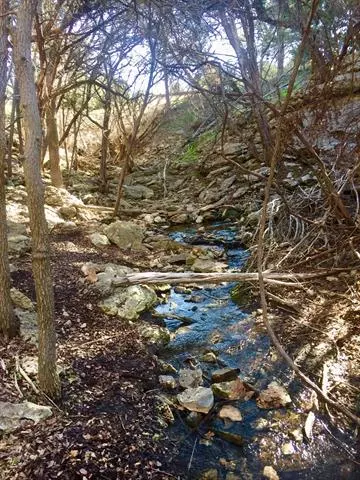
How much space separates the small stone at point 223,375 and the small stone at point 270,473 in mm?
834

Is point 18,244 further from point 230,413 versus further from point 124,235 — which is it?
point 230,413

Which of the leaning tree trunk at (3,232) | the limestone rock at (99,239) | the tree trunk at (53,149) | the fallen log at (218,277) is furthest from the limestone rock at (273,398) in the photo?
the tree trunk at (53,149)

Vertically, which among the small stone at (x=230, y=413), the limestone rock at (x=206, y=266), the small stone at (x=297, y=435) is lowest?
the small stone at (x=297, y=435)

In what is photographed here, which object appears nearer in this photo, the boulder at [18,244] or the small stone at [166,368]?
the small stone at [166,368]

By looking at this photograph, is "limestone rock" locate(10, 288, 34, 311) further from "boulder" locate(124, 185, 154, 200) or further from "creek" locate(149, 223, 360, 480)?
"boulder" locate(124, 185, 154, 200)

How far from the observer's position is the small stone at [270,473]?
6.97 feet

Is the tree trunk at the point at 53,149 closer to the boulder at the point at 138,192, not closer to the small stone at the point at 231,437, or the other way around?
the boulder at the point at 138,192

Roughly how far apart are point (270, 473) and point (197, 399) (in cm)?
69

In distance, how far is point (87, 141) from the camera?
13953mm

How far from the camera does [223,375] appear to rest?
2.99 meters

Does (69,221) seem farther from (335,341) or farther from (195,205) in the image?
(335,341)

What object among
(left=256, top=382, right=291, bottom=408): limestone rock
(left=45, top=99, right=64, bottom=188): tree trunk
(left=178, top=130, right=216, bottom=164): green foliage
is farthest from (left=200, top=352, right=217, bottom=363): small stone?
(left=178, top=130, right=216, bottom=164): green foliage

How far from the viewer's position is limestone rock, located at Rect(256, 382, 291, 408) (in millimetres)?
2711

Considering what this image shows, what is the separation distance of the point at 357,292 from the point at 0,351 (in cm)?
336
